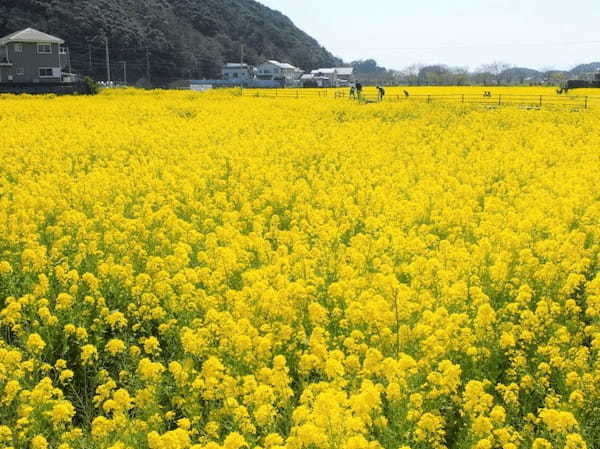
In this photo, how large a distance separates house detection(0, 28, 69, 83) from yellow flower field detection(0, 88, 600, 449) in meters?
51.9

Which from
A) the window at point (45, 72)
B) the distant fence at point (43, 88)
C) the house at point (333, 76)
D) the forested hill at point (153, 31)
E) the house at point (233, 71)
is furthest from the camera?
the house at point (333, 76)

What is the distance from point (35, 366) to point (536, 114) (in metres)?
24.6

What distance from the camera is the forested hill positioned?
3059 inches

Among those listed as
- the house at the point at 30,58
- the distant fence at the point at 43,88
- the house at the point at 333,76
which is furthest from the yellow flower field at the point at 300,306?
the house at the point at 333,76

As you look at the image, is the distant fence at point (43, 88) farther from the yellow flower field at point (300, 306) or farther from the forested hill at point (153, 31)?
the forested hill at point (153, 31)

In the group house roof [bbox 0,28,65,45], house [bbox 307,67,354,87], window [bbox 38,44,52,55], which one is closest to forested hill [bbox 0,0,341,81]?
house [bbox 307,67,354,87]

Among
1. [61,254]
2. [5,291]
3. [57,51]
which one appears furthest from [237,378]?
[57,51]

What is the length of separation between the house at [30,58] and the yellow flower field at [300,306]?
170 ft

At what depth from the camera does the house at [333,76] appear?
→ 10156cm

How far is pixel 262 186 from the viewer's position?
12.6 metres

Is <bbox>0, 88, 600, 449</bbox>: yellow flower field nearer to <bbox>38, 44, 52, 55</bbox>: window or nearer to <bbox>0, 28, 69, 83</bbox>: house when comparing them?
<bbox>0, 28, 69, 83</bbox>: house

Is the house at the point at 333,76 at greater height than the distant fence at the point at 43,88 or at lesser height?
greater

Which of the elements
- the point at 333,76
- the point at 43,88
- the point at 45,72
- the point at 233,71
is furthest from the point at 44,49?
the point at 333,76

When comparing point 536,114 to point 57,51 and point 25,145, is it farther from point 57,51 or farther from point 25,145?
point 57,51
